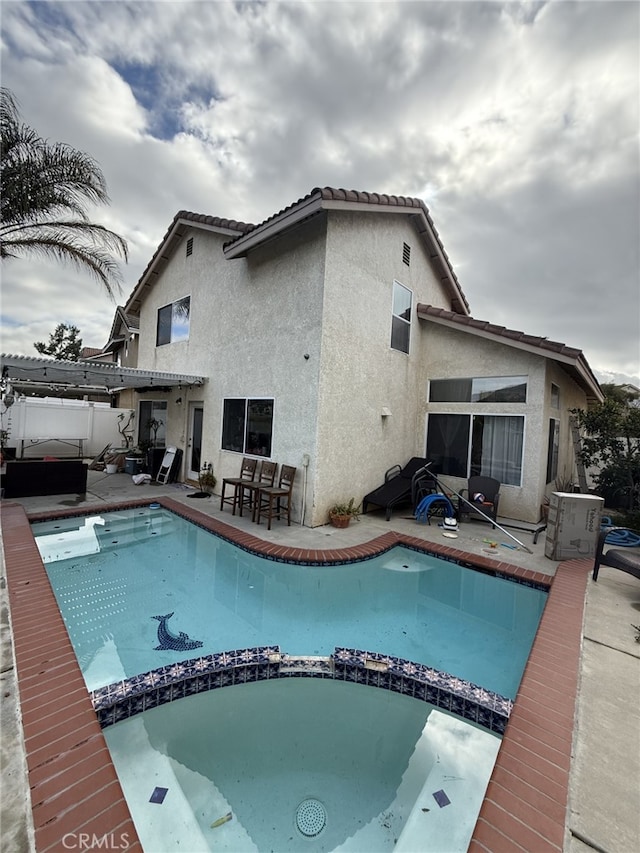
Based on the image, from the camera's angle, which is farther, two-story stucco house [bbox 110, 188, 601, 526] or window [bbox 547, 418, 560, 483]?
window [bbox 547, 418, 560, 483]

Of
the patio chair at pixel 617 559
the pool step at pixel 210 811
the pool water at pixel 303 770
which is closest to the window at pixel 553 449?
the patio chair at pixel 617 559

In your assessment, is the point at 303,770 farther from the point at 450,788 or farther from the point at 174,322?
the point at 174,322

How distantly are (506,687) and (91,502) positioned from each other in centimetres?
1061

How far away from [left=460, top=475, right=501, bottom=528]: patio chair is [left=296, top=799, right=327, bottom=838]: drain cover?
781 cm

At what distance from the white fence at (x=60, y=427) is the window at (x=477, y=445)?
1654cm

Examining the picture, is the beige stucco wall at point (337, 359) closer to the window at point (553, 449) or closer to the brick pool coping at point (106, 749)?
the window at point (553, 449)

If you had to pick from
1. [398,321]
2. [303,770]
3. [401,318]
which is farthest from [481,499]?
[303,770]

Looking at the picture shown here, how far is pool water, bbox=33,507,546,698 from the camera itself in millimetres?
4695

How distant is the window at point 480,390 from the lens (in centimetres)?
1028

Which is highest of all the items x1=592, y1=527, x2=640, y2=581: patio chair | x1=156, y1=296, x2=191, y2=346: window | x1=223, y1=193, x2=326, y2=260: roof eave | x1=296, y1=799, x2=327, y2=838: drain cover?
x1=223, y1=193, x2=326, y2=260: roof eave

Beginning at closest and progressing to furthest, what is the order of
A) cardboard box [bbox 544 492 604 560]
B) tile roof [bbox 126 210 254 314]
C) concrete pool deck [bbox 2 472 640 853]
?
concrete pool deck [bbox 2 472 640 853], cardboard box [bbox 544 492 604 560], tile roof [bbox 126 210 254 314]

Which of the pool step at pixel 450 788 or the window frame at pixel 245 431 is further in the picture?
the window frame at pixel 245 431

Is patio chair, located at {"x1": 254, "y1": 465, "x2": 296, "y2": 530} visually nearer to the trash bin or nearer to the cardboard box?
the cardboard box

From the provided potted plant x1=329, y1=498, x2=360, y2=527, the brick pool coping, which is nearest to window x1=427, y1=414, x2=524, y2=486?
potted plant x1=329, y1=498, x2=360, y2=527
